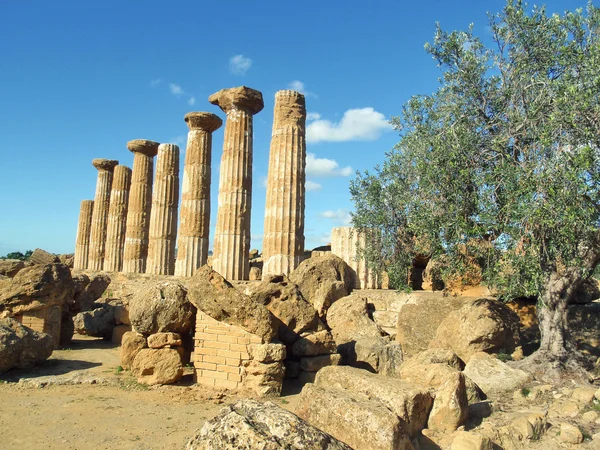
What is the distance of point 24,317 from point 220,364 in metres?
5.81

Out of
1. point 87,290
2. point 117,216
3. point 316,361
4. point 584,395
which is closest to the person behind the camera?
point 584,395

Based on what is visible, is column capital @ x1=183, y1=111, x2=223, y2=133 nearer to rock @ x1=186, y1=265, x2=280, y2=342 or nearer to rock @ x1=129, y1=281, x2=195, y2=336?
rock @ x1=129, y1=281, x2=195, y2=336

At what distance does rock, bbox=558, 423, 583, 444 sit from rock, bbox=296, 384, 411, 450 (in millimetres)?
2440

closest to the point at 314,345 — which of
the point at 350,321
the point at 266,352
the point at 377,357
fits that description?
the point at 266,352

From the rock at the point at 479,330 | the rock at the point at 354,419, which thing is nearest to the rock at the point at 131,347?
the rock at the point at 354,419

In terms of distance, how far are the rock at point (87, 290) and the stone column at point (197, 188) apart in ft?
9.98

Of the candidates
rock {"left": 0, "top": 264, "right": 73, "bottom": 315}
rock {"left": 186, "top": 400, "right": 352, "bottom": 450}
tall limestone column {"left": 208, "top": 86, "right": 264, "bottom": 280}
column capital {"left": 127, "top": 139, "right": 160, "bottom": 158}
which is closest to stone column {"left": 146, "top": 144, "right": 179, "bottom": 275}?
column capital {"left": 127, "top": 139, "right": 160, "bottom": 158}

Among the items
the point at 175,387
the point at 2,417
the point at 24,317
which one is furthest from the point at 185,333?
the point at 24,317

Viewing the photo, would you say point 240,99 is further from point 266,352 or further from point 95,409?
point 95,409

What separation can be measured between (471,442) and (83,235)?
79.7 feet

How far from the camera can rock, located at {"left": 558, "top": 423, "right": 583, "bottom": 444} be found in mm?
6039

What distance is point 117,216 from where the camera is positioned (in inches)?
903

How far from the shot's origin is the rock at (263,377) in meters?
7.74

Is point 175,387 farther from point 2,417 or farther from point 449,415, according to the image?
point 449,415
